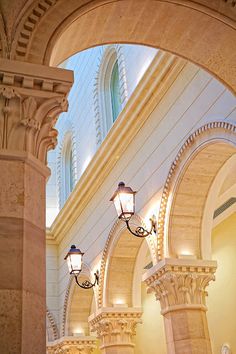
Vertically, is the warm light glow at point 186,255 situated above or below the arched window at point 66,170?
below

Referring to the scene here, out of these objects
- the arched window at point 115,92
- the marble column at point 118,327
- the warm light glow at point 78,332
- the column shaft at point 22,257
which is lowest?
the column shaft at point 22,257

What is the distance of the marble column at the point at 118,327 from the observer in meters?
12.1

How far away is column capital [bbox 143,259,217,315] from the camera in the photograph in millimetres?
9016

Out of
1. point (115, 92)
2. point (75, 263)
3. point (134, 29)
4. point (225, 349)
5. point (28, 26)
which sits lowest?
point (225, 349)

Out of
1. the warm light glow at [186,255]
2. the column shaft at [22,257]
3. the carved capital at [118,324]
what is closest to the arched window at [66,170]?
the carved capital at [118,324]

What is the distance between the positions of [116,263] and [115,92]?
4684 mm

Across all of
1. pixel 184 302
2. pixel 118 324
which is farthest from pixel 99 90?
pixel 184 302

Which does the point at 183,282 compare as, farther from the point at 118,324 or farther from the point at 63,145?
the point at 63,145

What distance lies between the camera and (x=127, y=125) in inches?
460

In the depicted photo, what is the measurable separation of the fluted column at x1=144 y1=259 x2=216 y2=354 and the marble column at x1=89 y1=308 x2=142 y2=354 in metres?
2.96

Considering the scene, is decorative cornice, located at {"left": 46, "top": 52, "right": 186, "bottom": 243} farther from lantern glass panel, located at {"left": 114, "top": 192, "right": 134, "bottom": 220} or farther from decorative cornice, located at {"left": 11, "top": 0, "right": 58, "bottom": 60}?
Result: decorative cornice, located at {"left": 11, "top": 0, "right": 58, "bottom": 60}

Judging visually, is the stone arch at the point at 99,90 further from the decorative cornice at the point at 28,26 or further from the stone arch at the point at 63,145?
the decorative cornice at the point at 28,26

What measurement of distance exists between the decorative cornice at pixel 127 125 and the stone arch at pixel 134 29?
352cm

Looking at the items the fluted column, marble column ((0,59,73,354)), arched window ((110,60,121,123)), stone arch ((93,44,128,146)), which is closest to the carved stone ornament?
the fluted column
